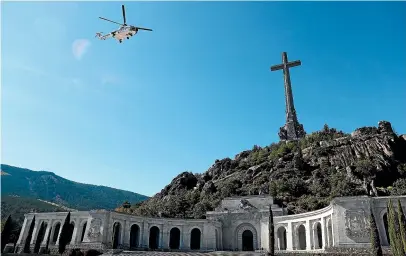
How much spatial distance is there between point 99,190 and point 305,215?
548 ft

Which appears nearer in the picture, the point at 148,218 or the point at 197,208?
the point at 148,218

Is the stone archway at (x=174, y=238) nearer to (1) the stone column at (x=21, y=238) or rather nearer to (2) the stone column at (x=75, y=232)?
(2) the stone column at (x=75, y=232)

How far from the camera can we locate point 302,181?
67.4 meters

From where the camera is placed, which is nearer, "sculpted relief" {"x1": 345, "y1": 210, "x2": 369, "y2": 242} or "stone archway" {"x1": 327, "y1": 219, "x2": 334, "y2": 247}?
"sculpted relief" {"x1": 345, "y1": 210, "x2": 369, "y2": 242}

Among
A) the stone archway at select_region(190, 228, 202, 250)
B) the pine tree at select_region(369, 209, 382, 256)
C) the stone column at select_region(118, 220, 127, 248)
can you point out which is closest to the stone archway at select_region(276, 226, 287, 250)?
the stone archway at select_region(190, 228, 202, 250)

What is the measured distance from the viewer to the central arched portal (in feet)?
173

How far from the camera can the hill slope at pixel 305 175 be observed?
60.4 m

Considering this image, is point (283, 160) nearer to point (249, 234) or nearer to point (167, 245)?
point (249, 234)

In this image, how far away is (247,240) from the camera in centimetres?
5325

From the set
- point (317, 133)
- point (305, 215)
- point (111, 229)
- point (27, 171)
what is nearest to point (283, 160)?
point (317, 133)

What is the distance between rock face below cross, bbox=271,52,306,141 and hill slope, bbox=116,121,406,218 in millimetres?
4242

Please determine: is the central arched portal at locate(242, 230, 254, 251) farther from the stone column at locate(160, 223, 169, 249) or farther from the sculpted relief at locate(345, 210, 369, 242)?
the sculpted relief at locate(345, 210, 369, 242)

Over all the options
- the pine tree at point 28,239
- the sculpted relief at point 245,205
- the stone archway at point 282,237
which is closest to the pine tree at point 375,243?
the stone archway at point 282,237

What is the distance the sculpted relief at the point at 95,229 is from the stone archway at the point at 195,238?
14.8 metres
